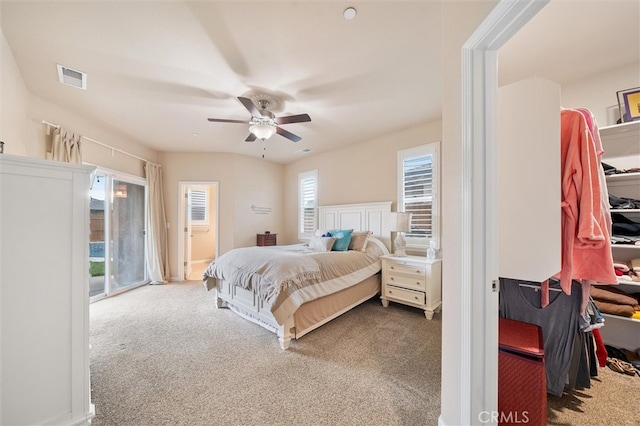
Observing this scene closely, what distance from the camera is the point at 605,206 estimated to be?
1342 millimetres

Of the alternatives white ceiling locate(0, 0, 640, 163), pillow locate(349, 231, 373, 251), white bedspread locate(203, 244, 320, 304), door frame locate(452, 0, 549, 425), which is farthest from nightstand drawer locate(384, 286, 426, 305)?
white ceiling locate(0, 0, 640, 163)

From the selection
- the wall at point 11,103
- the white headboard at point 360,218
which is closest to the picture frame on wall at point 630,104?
the white headboard at point 360,218

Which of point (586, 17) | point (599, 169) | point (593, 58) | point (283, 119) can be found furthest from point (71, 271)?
point (593, 58)

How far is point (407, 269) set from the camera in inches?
118

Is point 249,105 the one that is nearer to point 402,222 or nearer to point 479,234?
point 479,234

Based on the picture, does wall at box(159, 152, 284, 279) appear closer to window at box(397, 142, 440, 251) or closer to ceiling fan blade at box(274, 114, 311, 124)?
ceiling fan blade at box(274, 114, 311, 124)

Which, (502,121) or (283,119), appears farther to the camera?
(283,119)

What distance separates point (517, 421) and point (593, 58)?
113 inches

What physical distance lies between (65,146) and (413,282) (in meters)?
4.74

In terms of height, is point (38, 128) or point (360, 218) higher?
point (38, 128)

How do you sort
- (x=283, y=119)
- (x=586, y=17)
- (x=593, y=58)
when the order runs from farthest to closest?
(x=283, y=119) < (x=593, y=58) < (x=586, y=17)

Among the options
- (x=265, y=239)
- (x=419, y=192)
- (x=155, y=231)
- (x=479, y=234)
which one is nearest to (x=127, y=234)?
(x=155, y=231)

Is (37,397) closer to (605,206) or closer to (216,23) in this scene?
(216,23)

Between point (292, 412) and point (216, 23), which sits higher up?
point (216, 23)
